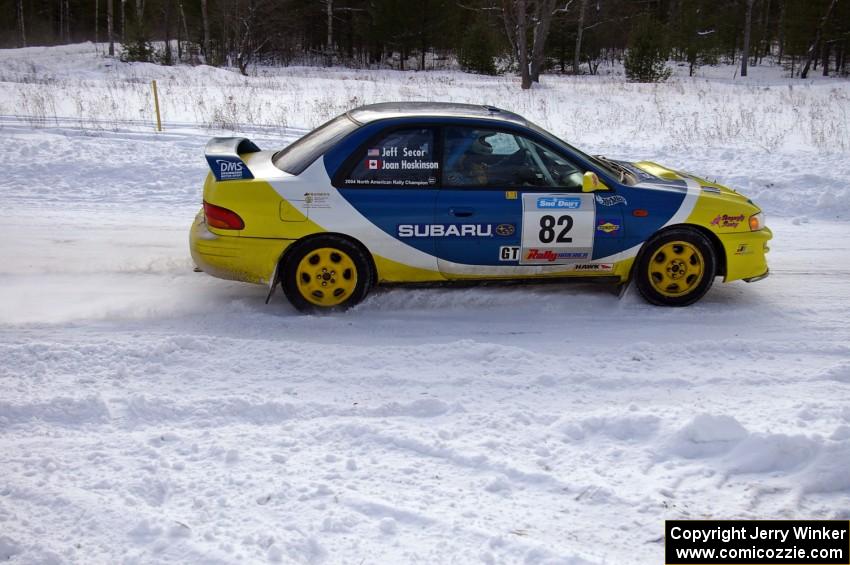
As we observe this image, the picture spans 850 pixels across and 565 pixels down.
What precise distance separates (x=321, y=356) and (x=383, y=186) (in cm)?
147

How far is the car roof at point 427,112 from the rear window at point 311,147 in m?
0.12

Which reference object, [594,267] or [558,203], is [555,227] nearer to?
[558,203]

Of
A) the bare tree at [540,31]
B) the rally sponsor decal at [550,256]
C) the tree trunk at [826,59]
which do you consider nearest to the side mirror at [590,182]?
the rally sponsor decal at [550,256]

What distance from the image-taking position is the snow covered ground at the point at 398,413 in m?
3.40

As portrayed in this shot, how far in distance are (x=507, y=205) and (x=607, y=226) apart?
2.62ft

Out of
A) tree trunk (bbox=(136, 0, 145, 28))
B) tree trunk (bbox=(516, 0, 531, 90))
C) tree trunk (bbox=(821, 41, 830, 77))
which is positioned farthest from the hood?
tree trunk (bbox=(821, 41, 830, 77))

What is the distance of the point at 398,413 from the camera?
4.48 m

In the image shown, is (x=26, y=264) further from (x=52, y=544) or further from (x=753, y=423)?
(x=753, y=423)

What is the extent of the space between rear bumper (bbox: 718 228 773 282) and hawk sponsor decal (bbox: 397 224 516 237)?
1.76 m

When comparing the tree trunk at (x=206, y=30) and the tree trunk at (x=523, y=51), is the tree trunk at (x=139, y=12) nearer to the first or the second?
the tree trunk at (x=206, y=30)

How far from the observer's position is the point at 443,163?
236 inches

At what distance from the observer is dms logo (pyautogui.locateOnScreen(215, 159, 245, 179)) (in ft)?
19.6

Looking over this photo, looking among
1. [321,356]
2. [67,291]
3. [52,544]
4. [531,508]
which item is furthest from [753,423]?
[67,291]

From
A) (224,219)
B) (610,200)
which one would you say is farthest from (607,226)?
(224,219)
